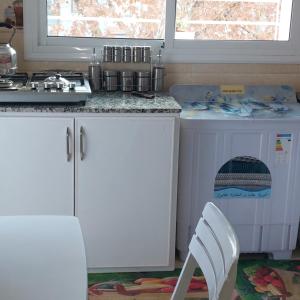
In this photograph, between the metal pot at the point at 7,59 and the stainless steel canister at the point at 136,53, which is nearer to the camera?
the metal pot at the point at 7,59

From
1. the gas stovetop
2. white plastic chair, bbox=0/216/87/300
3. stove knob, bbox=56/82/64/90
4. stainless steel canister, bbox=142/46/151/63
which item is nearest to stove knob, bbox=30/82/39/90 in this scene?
the gas stovetop

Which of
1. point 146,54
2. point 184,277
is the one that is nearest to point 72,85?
point 146,54

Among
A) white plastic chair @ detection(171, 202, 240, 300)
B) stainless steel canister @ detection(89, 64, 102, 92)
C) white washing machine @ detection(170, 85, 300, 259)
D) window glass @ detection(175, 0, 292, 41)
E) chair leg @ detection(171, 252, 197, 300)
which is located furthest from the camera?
window glass @ detection(175, 0, 292, 41)

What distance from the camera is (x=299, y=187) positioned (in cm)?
306

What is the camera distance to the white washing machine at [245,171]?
9.62 feet

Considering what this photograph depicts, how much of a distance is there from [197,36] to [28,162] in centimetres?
128

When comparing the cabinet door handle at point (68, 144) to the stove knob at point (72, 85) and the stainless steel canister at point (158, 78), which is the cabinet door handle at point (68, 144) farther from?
the stainless steel canister at point (158, 78)

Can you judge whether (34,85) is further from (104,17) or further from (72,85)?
(104,17)

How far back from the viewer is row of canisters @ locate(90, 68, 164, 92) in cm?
322

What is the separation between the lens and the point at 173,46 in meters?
3.34

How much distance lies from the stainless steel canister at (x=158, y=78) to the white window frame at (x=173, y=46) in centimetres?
13

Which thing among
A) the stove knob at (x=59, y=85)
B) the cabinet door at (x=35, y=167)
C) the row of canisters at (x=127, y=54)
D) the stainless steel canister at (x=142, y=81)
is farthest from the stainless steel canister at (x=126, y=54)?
the cabinet door at (x=35, y=167)

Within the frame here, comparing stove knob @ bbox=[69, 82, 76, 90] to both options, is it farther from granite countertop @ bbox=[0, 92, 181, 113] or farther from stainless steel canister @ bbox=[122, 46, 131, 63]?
stainless steel canister @ bbox=[122, 46, 131, 63]

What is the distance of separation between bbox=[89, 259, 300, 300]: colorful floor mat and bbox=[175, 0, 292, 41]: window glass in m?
1.35
